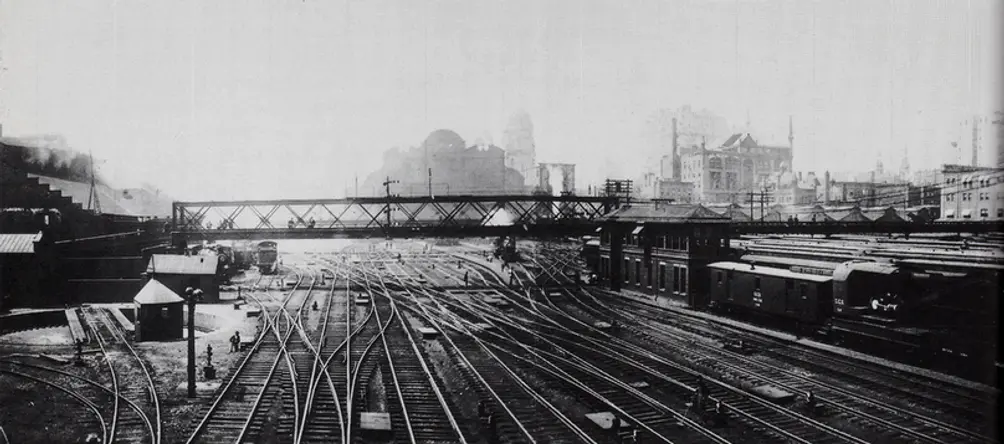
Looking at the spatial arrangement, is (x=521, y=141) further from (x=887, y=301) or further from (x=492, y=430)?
(x=492, y=430)

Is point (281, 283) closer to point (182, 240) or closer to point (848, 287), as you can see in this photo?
point (182, 240)

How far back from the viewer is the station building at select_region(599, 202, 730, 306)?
3291cm

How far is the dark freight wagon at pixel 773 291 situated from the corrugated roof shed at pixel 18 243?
3432cm

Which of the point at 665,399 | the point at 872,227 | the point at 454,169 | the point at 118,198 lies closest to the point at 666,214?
the point at 872,227

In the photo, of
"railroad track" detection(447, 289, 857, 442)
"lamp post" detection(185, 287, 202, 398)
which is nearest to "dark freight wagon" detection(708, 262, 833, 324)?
"railroad track" detection(447, 289, 857, 442)

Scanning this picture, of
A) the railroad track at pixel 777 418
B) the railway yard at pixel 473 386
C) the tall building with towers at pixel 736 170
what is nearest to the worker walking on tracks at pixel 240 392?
the railway yard at pixel 473 386

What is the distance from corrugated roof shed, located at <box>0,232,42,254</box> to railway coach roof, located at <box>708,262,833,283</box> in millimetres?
34345

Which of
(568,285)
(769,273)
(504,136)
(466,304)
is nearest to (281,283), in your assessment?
(466,304)

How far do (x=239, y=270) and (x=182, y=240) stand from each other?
15.2 m

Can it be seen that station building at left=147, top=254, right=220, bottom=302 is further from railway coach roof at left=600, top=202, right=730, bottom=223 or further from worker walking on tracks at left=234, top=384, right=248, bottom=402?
railway coach roof at left=600, top=202, right=730, bottom=223

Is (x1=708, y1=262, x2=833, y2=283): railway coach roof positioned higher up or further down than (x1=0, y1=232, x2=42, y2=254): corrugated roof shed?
further down

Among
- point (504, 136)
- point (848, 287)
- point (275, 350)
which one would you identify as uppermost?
point (504, 136)

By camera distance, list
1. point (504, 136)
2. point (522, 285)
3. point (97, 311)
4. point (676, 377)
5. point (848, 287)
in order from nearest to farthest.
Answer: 1. point (676, 377)
2. point (848, 287)
3. point (97, 311)
4. point (522, 285)
5. point (504, 136)

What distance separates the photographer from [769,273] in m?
26.0
